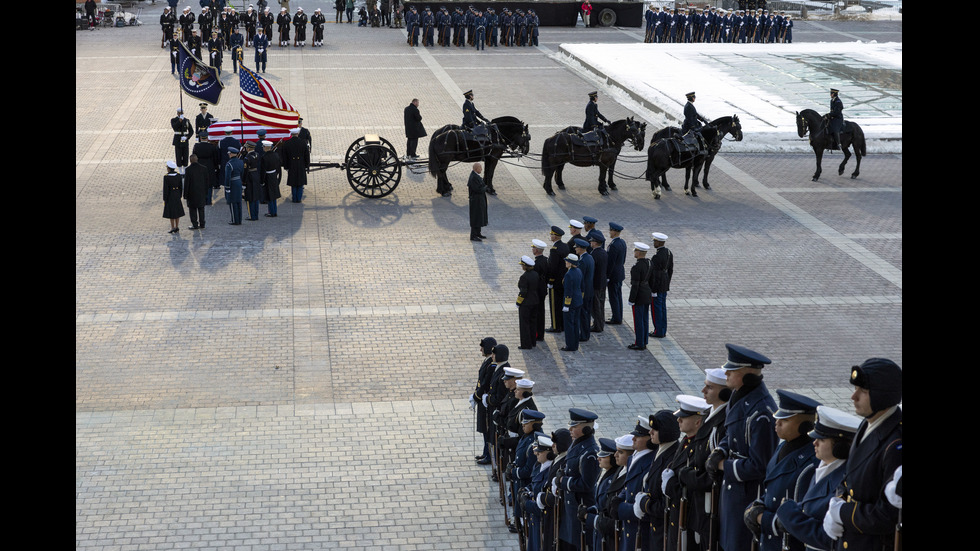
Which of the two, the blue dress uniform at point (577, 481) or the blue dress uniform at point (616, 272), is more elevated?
the blue dress uniform at point (616, 272)

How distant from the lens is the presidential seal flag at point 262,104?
65.3 ft

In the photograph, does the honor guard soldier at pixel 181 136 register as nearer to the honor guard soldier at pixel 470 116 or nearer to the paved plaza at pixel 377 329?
the paved plaza at pixel 377 329

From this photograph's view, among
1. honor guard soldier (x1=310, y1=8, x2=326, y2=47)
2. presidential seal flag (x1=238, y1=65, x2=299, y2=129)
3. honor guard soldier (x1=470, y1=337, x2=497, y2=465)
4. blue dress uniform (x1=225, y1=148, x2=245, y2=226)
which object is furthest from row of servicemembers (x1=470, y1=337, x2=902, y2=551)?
honor guard soldier (x1=310, y1=8, x2=326, y2=47)

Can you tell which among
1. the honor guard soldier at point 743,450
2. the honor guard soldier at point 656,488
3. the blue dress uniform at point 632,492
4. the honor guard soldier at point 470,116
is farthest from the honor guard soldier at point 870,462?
the honor guard soldier at point 470,116

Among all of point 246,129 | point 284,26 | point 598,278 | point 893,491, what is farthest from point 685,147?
point 284,26

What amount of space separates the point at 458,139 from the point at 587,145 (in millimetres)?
2671

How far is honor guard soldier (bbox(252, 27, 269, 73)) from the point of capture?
34.0 m

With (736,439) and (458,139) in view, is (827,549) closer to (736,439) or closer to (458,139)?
(736,439)

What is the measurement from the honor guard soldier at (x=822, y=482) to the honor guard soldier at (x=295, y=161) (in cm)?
1549
